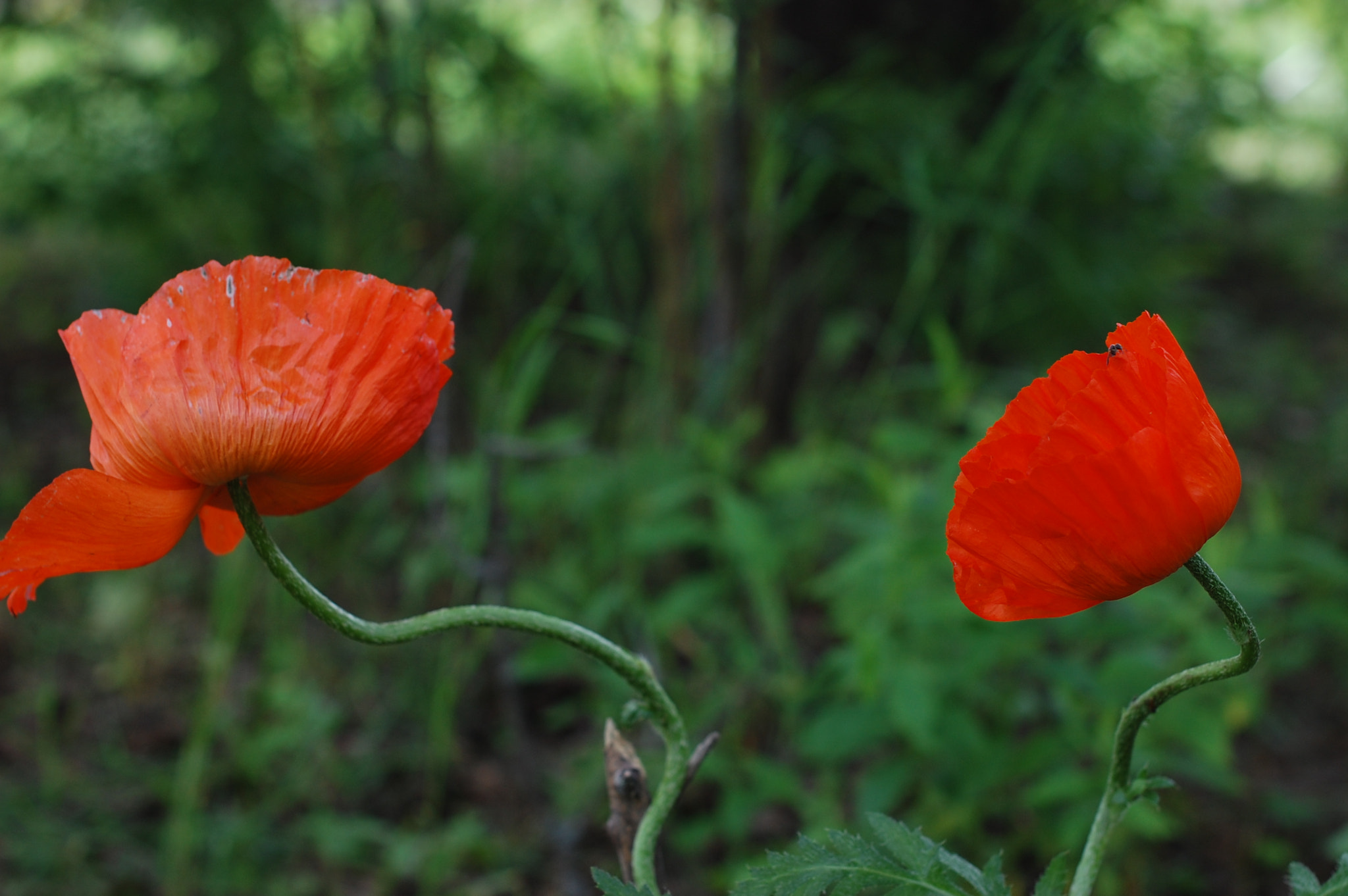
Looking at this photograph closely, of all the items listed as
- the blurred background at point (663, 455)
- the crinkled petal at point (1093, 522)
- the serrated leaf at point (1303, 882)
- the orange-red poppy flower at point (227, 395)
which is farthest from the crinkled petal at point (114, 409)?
the blurred background at point (663, 455)

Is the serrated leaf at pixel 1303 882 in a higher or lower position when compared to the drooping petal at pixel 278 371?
lower

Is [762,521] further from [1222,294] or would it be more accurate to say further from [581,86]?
[1222,294]

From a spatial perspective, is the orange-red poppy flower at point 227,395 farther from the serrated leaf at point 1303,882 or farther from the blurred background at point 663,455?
the blurred background at point 663,455

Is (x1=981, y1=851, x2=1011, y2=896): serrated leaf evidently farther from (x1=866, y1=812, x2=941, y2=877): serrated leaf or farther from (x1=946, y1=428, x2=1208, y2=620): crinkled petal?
(x1=946, y1=428, x2=1208, y2=620): crinkled petal

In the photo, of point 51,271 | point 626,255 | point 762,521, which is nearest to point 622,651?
point 762,521

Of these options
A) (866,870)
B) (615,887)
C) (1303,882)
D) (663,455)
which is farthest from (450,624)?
(663,455)

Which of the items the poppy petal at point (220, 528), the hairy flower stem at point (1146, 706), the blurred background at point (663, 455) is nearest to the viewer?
the hairy flower stem at point (1146, 706)
